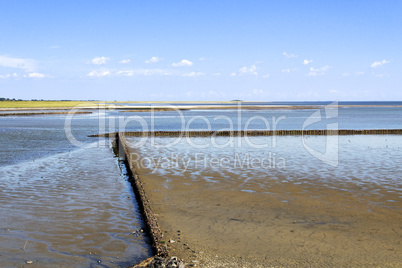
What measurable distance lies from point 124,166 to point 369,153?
12362 mm

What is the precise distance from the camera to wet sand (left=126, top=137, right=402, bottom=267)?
6238 millimetres

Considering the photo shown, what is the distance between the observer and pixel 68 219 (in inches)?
318

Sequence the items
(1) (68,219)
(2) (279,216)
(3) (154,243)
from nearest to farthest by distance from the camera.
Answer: (3) (154,243) < (1) (68,219) < (2) (279,216)

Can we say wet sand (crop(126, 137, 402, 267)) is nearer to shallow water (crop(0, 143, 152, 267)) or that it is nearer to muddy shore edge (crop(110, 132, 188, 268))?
muddy shore edge (crop(110, 132, 188, 268))

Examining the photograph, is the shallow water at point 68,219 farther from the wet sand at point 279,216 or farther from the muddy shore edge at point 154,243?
the wet sand at point 279,216

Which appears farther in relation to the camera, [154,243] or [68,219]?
[68,219]

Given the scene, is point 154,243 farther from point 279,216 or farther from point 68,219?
point 279,216

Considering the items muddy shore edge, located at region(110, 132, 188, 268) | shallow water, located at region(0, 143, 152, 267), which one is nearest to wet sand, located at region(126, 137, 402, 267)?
muddy shore edge, located at region(110, 132, 188, 268)

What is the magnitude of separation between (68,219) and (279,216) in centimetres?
485

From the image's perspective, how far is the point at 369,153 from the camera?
60.3ft

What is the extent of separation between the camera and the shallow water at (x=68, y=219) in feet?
20.4

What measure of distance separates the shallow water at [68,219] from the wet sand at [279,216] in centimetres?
81

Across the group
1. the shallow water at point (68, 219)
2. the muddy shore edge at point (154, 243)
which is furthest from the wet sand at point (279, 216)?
the shallow water at point (68, 219)

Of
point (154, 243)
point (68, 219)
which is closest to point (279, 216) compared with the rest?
point (154, 243)
